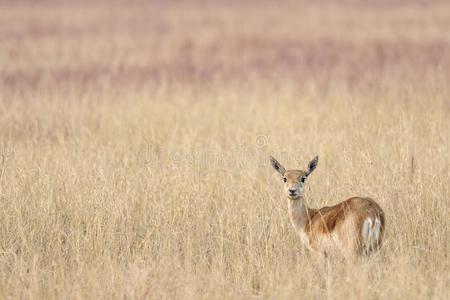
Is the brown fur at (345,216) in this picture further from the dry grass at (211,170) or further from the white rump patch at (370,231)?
the dry grass at (211,170)

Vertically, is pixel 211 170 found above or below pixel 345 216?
above

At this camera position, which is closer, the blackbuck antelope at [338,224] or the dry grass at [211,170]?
the blackbuck antelope at [338,224]

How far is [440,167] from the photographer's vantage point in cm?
769

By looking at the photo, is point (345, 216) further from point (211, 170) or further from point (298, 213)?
point (211, 170)

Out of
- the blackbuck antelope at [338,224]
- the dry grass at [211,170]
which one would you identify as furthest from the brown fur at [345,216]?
the dry grass at [211,170]

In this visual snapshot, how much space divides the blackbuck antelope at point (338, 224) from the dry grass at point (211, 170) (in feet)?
0.52

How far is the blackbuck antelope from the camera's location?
5.29 metres

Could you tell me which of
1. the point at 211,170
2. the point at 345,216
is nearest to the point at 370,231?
the point at 345,216

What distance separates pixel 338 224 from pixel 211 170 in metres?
2.48

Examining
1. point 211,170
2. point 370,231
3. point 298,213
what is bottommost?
point 370,231

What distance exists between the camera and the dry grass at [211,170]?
555 centimetres

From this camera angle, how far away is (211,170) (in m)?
7.75

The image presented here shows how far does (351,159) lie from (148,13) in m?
21.2

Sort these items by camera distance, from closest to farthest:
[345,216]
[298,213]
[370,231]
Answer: [370,231] → [345,216] → [298,213]
